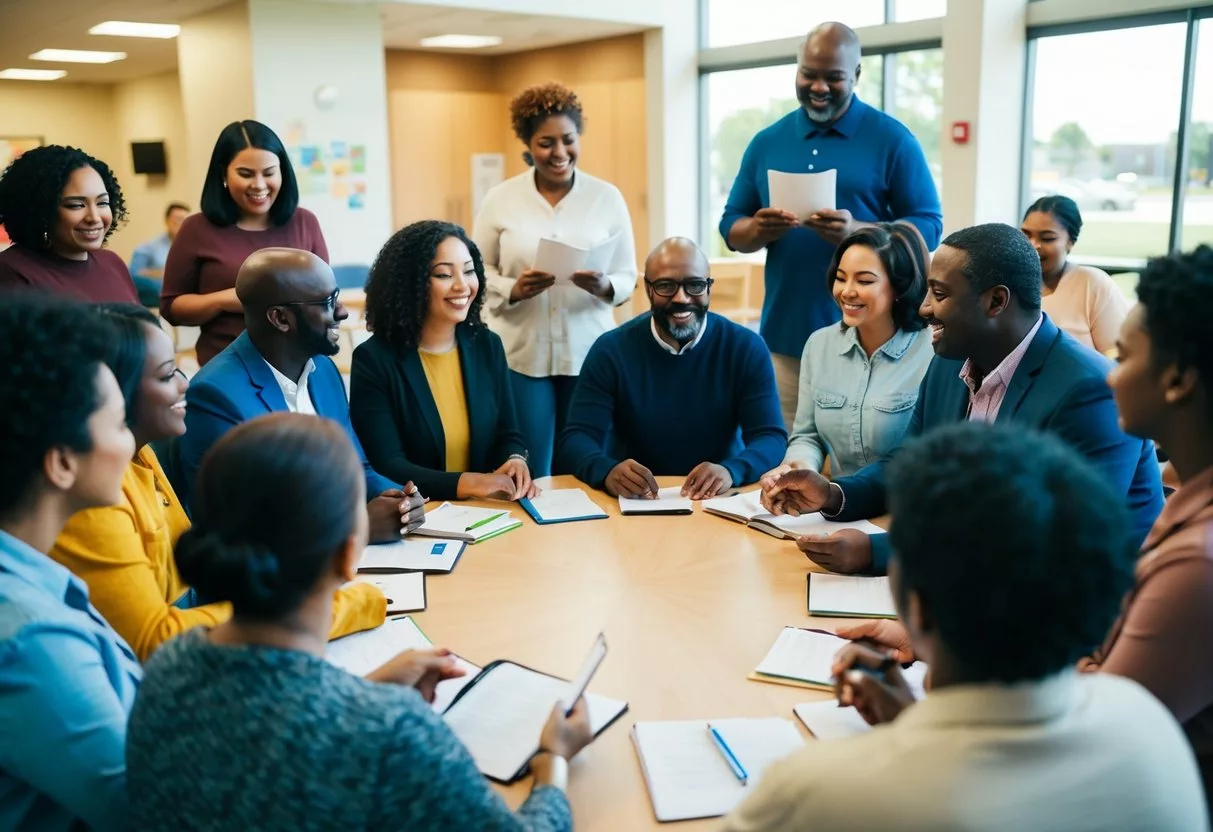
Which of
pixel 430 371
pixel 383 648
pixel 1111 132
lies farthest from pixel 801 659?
pixel 1111 132

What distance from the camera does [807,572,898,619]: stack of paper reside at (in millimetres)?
2047

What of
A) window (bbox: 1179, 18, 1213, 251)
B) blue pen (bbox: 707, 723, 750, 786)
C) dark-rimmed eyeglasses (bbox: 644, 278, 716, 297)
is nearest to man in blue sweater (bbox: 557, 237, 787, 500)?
dark-rimmed eyeglasses (bbox: 644, 278, 716, 297)

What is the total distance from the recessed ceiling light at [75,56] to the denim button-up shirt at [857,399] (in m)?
9.23

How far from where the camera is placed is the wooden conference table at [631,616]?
1.58 metres

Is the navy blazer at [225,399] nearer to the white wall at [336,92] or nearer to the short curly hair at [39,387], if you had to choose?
the short curly hair at [39,387]

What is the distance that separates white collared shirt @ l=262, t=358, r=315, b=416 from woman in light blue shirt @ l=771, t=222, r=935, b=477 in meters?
1.34

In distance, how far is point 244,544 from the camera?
119 centimetres

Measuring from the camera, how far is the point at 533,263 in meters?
3.85

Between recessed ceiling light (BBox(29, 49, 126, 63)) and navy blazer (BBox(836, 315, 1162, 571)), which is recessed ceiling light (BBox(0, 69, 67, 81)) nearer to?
recessed ceiling light (BBox(29, 49, 126, 63))

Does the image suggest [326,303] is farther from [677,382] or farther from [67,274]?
[67,274]

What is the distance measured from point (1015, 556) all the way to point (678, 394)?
7.51ft

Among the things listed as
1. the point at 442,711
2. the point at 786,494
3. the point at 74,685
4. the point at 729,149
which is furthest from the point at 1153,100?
the point at 74,685

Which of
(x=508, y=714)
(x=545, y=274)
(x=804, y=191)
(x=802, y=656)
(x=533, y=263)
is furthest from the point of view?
(x=533, y=263)

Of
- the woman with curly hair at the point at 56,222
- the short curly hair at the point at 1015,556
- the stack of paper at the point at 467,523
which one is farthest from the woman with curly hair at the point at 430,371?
the short curly hair at the point at 1015,556
